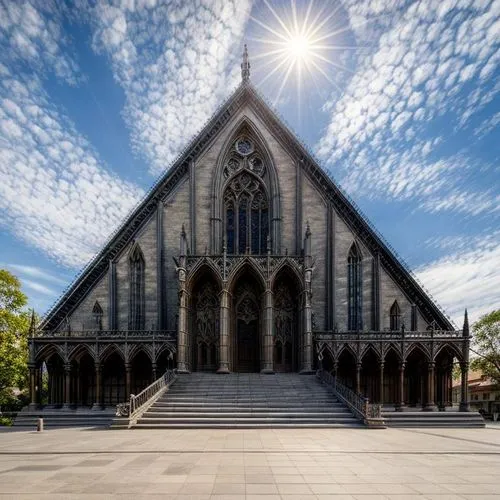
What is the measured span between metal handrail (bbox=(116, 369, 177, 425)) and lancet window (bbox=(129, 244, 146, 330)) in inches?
291

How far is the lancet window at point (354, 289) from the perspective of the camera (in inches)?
1267

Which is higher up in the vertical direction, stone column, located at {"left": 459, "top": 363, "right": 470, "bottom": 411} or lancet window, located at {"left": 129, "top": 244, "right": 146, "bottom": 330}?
lancet window, located at {"left": 129, "top": 244, "right": 146, "bottom": 330}

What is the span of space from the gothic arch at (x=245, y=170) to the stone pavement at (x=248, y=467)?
19307 millimetres

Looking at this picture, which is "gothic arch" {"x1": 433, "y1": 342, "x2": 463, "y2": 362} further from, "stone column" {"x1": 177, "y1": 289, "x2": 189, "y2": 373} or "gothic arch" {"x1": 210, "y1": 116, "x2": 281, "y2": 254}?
"stone column" {"x1": 177, "y1": 289, "x2": 189, "y2": 373}

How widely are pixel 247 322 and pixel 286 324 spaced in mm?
3260

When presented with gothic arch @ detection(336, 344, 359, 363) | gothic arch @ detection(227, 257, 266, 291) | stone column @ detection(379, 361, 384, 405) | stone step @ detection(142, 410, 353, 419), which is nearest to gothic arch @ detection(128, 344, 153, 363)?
gothic arch @ detection(227, 257, 266, 291)

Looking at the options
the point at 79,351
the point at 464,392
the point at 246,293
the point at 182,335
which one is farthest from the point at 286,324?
the point at 79,351

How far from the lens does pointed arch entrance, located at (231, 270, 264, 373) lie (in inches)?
1247

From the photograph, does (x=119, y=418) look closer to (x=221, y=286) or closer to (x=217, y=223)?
(x=221, y=286)

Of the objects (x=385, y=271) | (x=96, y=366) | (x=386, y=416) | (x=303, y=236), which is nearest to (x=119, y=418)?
(x=96, y=366)

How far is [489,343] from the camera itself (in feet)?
133

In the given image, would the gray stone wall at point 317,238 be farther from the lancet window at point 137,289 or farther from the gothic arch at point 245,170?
the lancet window at point 137,289

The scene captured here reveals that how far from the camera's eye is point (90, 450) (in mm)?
12867

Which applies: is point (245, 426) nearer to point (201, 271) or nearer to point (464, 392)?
point (201, 271)
